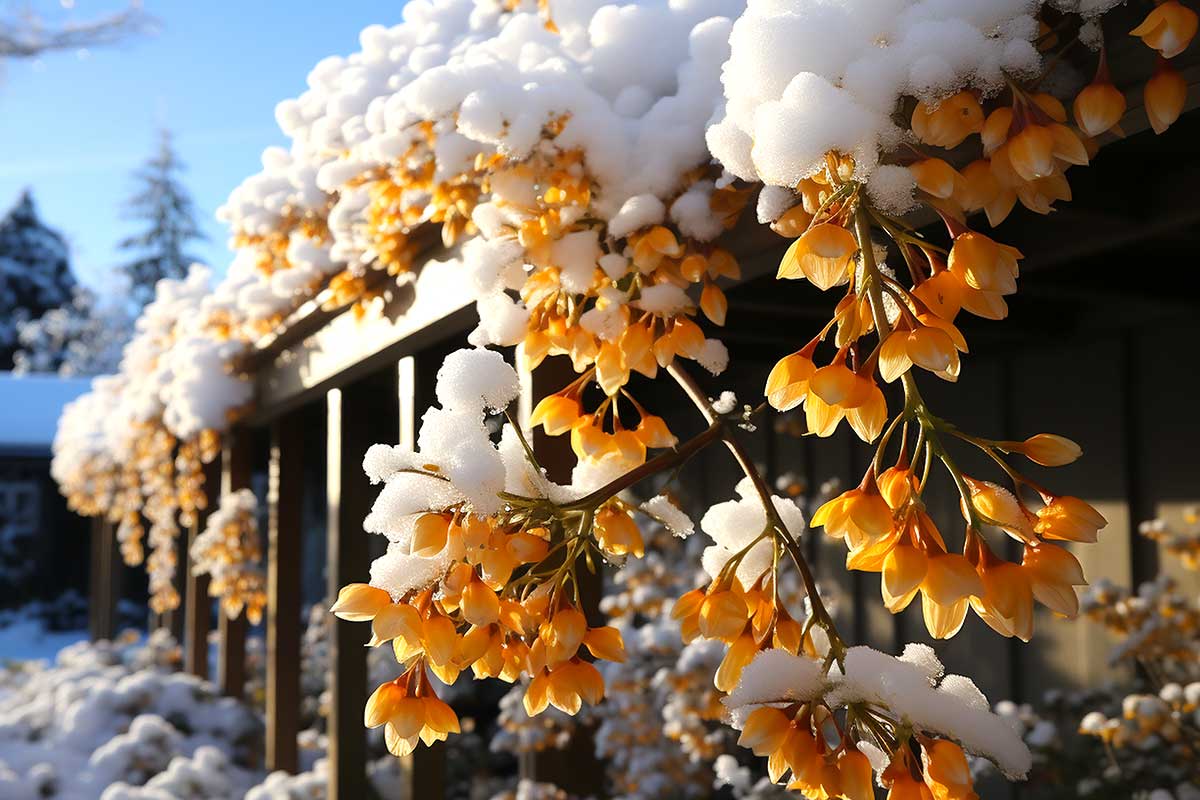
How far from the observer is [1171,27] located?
869 mm

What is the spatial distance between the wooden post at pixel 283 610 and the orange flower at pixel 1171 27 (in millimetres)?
3690

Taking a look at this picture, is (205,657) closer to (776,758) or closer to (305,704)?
(305,704)

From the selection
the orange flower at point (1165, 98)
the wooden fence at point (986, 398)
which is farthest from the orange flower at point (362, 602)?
the wooden fence at point (986, 398)

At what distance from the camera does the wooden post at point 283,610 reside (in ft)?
13.4

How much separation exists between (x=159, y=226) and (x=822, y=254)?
26.6 meters

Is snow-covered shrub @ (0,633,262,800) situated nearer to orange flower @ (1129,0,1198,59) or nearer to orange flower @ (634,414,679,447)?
orange flower @ (634,414,679,447)

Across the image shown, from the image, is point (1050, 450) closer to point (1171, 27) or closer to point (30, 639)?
point (1171, 27)

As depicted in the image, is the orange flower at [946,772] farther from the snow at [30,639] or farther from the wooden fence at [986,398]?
the snow at [30,639]

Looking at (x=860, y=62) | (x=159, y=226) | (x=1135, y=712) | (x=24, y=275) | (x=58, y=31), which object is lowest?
(x=1135, y=712)

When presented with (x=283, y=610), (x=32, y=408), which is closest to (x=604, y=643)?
(x=283, y=610)

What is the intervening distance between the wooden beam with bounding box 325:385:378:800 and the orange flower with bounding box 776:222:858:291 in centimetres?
242

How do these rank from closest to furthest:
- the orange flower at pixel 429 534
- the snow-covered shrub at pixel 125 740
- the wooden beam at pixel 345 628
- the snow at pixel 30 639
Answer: the orange flower at pixel 429 534 → the wooden beam at pixel 345 628 → the snow-covered shrub at pixel 125 740 → the snow at pixel 30 639

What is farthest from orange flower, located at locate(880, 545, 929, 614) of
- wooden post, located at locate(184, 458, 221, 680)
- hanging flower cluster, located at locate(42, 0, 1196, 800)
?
wooden post, located at locate(184, 458, 221, 680)

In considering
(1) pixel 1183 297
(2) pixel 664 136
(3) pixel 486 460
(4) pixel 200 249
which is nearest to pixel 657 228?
(2) pixel 664 136
